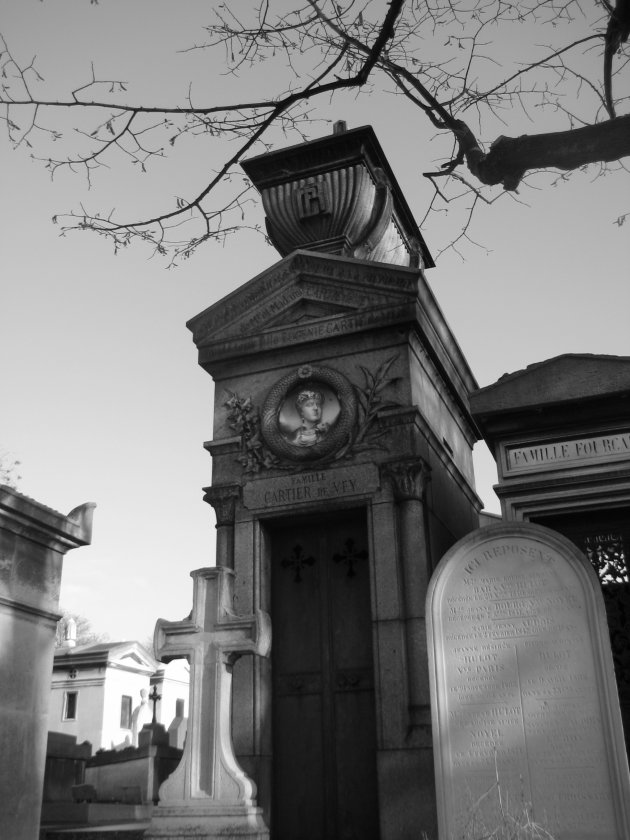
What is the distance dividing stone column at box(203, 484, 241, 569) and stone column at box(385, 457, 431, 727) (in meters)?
1.78

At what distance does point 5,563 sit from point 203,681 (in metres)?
2.06

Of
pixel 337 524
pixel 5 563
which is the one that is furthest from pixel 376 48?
pixel 337 524

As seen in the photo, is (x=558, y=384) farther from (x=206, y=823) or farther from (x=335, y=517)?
(x=206, y=823)

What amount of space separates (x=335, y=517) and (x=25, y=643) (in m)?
4.07

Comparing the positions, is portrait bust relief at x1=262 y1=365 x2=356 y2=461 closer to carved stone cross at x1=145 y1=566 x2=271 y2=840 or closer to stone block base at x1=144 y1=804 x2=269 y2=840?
carved stone cross at x1=145 y1=566 x2=271 y2=840

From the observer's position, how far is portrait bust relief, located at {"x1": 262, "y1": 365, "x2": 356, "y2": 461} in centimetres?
926

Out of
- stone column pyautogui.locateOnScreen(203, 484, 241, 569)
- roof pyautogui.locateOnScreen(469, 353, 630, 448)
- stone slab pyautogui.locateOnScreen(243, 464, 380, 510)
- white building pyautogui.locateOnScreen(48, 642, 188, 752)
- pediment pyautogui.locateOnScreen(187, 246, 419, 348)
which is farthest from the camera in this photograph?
white building pyautogui.locateOnScreen(48, 642, 188, 752)

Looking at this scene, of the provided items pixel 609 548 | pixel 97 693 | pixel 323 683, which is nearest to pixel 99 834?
pixel 323 683

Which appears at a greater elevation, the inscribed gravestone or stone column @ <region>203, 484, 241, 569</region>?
stone column @ <region>203, 484, 241, 569</region>

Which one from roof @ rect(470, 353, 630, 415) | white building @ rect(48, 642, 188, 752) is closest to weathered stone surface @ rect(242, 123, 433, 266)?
roof @ rect(470, 353, 630, 415)

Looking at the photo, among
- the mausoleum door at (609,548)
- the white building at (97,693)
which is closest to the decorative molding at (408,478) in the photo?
the mausoleum door at (609,548)

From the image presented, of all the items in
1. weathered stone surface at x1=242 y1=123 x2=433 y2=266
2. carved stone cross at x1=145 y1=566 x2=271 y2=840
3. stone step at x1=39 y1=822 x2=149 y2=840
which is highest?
weathered stone surface at x1=242 y1=123 x2=433 y2=266

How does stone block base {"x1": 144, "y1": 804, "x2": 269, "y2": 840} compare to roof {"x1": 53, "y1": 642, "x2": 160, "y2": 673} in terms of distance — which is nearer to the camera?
stone block base {"x1": 144, "y1": 804, "x2": 269, "y2": 840}

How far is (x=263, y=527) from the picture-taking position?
369 inches
